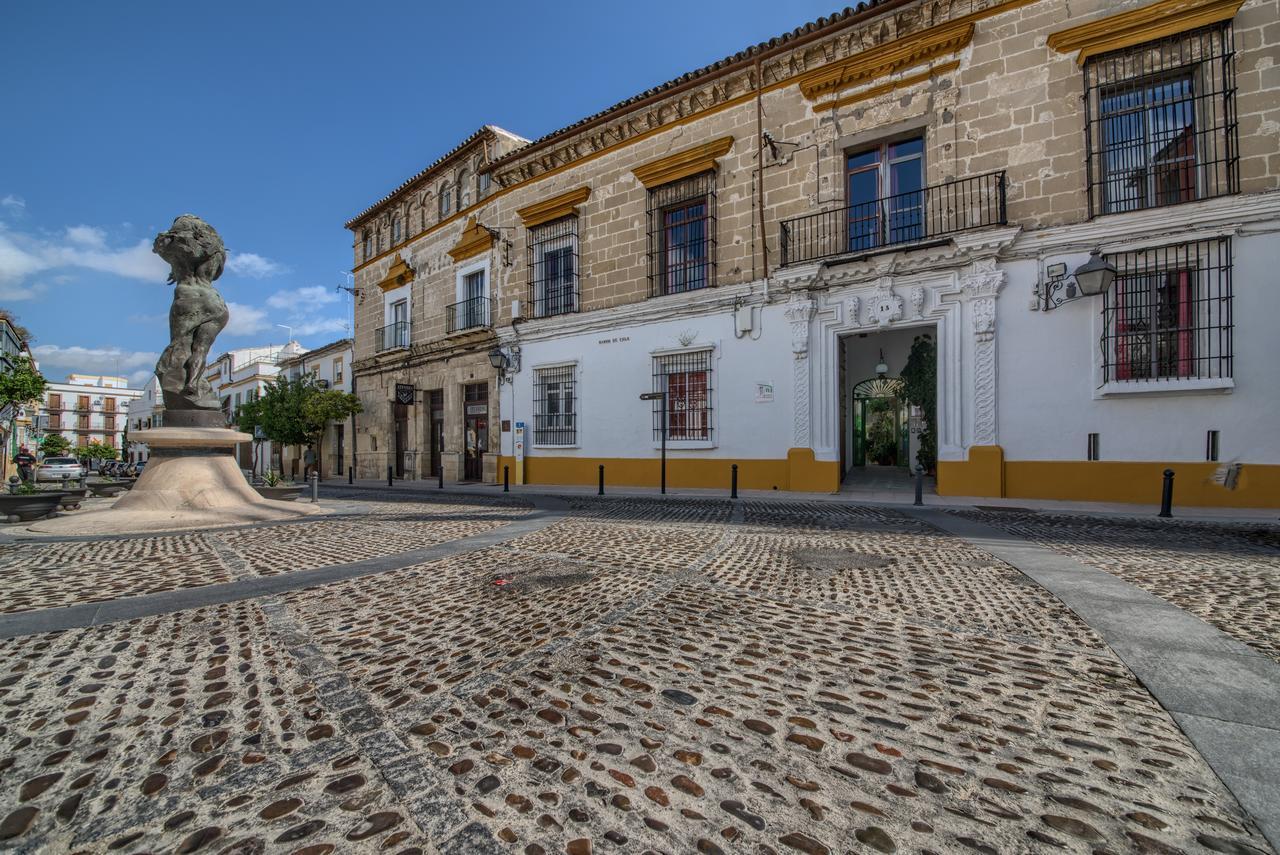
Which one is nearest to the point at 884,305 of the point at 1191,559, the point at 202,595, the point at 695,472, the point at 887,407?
the point at 695,472

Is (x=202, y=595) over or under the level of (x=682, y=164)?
under

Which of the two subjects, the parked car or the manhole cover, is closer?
the manhole cover

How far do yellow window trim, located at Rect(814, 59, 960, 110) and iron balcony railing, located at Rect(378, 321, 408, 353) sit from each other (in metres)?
15.8

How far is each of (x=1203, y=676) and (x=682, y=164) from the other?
41.9 feet

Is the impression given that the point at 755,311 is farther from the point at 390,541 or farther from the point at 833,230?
the point at 390,541

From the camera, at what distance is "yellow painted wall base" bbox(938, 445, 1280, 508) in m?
7.87

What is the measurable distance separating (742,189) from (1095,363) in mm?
7589

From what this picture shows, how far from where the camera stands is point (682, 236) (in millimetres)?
13297

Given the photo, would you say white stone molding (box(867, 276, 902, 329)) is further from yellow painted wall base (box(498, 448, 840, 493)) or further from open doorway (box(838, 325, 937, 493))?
yellow painted wall base (box(498, 448, 840, 493))

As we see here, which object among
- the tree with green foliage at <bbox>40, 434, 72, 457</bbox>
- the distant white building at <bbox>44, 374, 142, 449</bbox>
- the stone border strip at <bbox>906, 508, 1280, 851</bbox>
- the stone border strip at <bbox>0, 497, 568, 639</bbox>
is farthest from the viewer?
the distant white building at <bbox>44, 374, 142, 449</bbox>

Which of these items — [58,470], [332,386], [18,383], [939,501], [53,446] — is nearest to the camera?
[939,501]

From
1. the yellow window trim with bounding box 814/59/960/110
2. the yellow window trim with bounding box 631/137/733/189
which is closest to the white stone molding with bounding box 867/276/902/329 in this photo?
the yellow window trim with bounding box 814/59/960/110

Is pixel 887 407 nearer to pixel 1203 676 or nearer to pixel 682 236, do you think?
pixel 682 236

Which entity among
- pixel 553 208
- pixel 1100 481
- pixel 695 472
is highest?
pixel 553 208
